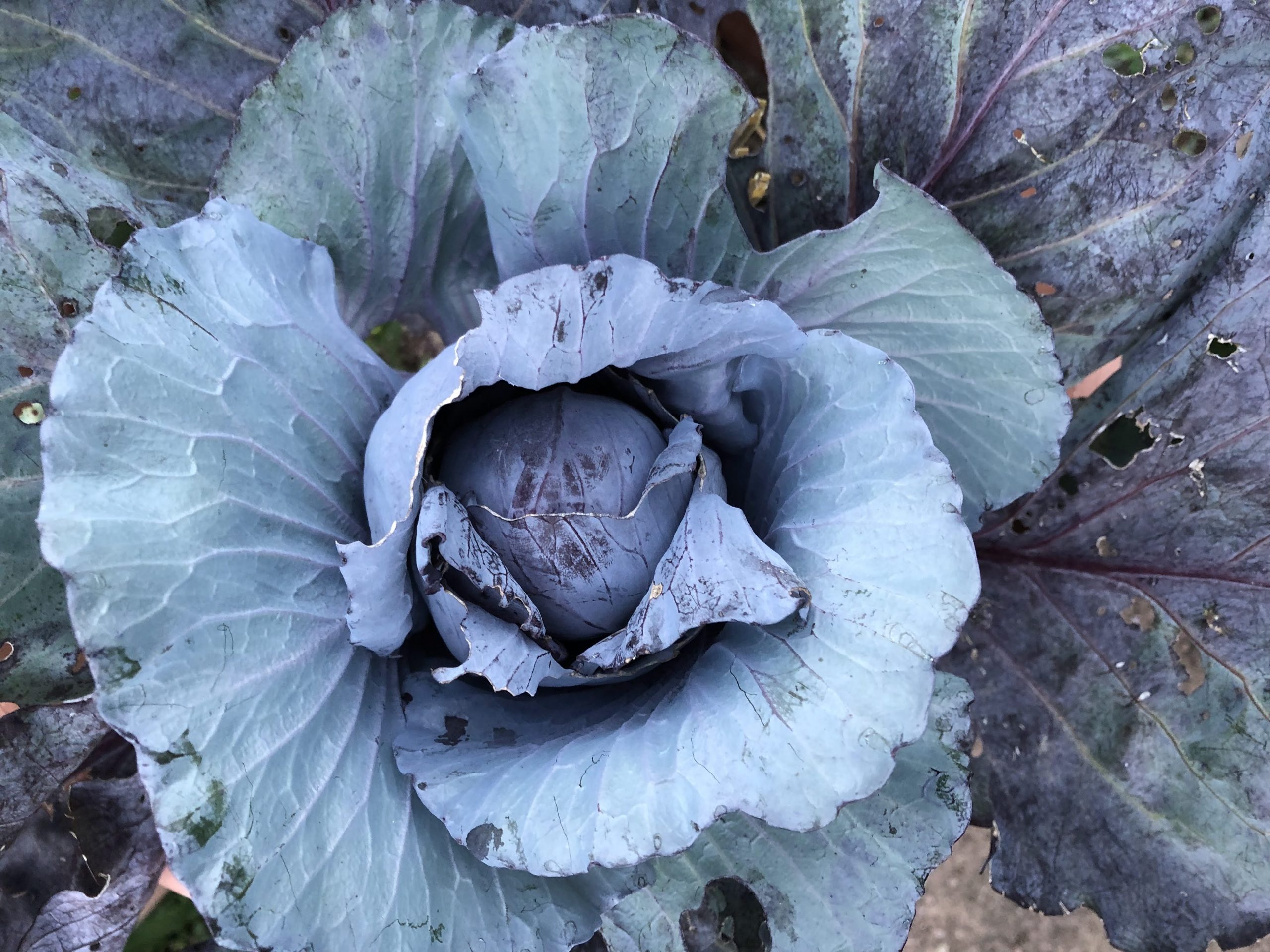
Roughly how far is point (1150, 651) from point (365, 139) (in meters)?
1.43

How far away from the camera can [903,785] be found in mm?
1289

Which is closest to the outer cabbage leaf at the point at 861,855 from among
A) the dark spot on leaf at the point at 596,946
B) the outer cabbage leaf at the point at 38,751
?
the dark spot on leaf at the point at 596,946

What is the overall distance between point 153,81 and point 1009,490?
1.43 metres

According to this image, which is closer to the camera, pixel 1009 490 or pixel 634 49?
pixel 634 49

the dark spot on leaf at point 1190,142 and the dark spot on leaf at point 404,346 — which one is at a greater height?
the dark spot on leaf at point 1190,142

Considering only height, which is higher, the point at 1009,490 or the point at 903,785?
the point at 1009,490

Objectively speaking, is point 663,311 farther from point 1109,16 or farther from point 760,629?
point 1109,16

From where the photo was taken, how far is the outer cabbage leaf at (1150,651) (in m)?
1.41

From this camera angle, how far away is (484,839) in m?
1.01

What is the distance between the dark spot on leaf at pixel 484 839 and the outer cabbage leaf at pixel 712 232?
27.4 inches

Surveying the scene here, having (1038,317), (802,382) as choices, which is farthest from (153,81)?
(1038,317)

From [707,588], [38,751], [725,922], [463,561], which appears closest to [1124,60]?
[707,588]

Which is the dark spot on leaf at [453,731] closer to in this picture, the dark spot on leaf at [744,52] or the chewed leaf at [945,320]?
the chewed leaf at [945,320]

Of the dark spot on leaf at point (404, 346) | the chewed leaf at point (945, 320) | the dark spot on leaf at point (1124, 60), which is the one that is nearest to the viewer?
the chewed leaf at point (945, 320)
